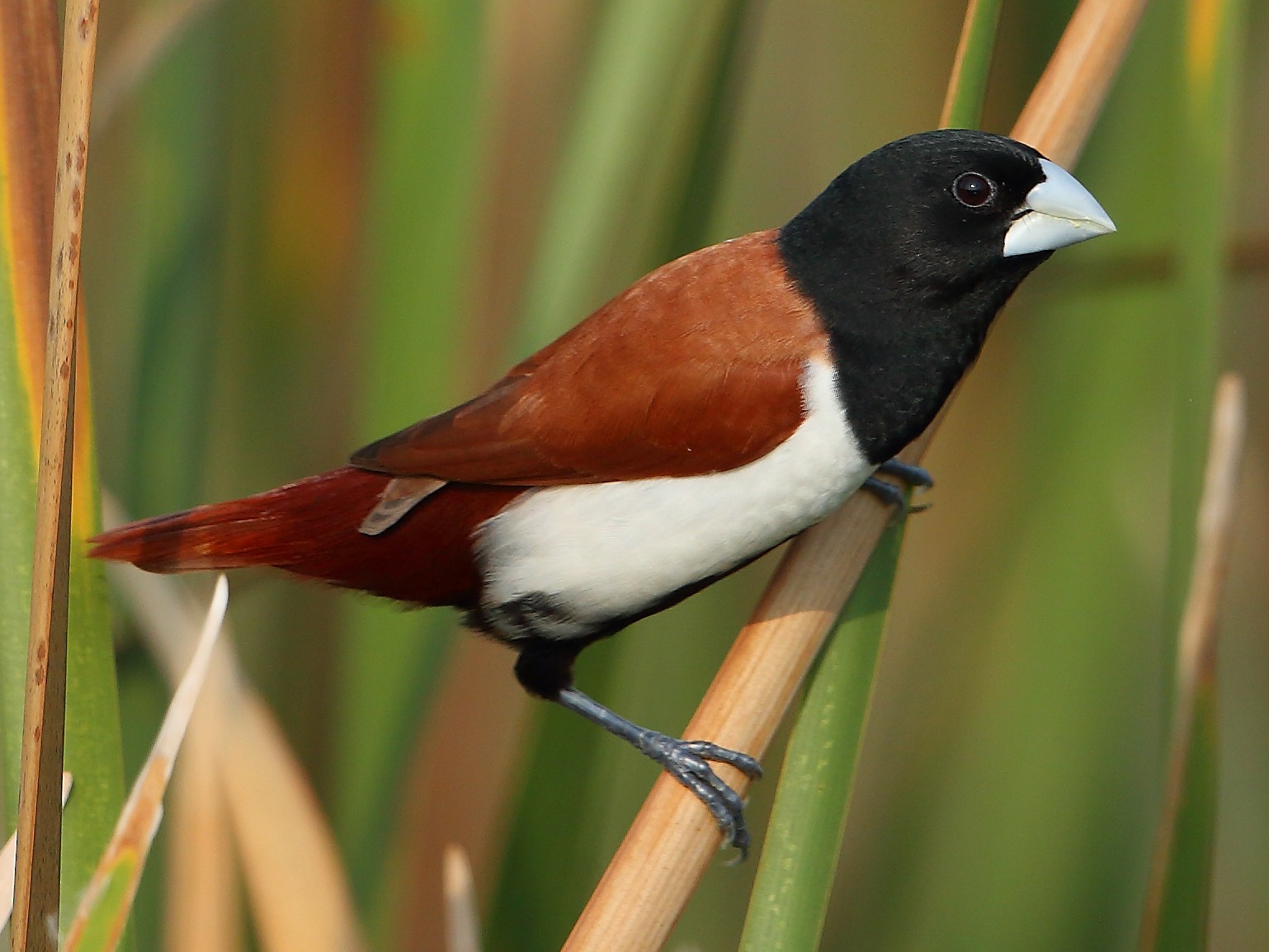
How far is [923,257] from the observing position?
51.9 inches

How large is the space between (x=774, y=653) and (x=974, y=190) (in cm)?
52

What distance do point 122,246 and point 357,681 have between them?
574 millimetres

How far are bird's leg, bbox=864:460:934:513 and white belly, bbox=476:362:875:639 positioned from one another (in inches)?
3.0

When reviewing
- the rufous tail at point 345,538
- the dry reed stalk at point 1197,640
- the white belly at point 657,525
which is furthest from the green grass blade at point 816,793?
the rufous tail at point 345,538

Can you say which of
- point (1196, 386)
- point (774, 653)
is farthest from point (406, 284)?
point (1196, 386)

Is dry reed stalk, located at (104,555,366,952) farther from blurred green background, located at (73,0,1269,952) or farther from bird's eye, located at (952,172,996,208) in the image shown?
bird's eye, located at (952,172,996,208)

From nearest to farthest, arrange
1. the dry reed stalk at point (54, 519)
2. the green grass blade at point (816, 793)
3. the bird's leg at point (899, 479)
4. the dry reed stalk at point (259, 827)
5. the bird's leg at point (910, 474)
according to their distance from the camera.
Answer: the dry reed stalk at point (54, 519) → the green grass blade at point (816, 793) → the dry reed stalk at point (259, 827) → the bird's leg at point (899, 479) → the bird's leg at point (910, 474)

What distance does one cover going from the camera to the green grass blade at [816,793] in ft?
3.26

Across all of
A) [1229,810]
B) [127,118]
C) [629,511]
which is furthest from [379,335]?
[1229,810]

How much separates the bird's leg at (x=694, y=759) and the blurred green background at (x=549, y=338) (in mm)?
30

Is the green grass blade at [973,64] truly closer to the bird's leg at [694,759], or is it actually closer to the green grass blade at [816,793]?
the green grass blade at [816,793]

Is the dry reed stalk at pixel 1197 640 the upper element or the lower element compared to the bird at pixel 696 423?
lower

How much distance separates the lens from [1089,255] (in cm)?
147

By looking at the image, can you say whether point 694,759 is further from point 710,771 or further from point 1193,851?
point 1193,851
